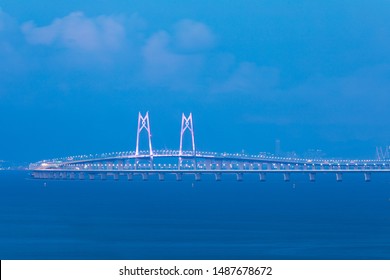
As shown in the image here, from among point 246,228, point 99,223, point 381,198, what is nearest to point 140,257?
point 246,228

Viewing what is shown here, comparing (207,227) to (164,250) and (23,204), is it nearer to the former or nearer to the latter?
(164,250)

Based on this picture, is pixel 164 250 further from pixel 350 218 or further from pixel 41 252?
pixel 350 218

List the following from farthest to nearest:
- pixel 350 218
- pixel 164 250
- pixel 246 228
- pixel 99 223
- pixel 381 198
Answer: pixel 381 198, pixel 350 218, pixel 99 223, pixel 246 228, pixel 164 250

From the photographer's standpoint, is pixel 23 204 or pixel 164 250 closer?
pixel 164 250

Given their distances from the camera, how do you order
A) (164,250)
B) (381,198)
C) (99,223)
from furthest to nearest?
1. (381,198)
2. (99,223)
3. (164,250)
